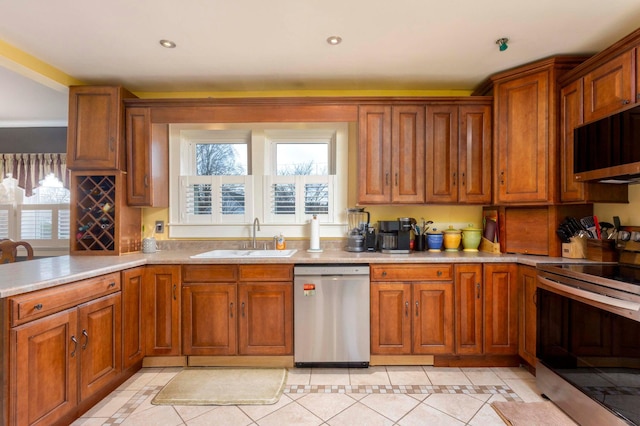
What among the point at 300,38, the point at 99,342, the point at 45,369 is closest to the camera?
the point at 45,369

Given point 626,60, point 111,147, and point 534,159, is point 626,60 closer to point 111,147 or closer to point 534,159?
point 534,159

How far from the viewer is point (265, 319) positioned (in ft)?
7.73

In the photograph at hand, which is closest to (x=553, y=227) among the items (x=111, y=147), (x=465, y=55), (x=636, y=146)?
(x=636, y=146)

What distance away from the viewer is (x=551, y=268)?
198cm

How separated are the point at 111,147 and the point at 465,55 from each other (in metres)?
3.11

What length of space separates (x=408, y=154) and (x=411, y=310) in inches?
54.1

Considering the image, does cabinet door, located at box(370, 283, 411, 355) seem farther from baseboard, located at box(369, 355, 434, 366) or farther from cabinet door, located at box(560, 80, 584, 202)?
cabinet door, located at box(560, 80, 584, 202)

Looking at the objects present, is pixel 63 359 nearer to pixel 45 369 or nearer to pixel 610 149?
pixel 45 369

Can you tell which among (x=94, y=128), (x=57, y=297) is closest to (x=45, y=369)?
(x=57, y=297)

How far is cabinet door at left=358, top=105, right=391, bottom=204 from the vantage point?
2.67 meters

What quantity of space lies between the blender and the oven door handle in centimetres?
138

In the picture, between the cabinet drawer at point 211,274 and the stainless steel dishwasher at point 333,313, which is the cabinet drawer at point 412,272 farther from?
the cabinet drawer at point 211,274

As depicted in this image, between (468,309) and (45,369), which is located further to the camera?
(468,309)

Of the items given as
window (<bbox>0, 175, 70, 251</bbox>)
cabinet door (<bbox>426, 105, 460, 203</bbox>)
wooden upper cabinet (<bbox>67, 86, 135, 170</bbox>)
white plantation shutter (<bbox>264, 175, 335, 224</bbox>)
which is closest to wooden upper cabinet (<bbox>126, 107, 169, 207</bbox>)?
wooden upper cabinet (<bbox>67, 86, 135, 170</bbox>)
